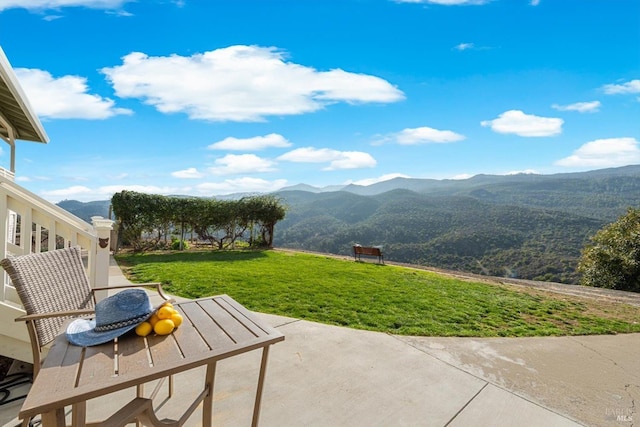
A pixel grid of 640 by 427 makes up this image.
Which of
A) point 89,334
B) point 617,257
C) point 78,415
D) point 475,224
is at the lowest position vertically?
point 475,224

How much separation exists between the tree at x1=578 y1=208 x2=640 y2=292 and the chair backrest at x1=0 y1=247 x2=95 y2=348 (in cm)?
1487

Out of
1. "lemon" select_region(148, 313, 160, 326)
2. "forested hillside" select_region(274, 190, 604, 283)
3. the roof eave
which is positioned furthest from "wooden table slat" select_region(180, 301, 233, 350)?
"forested hillside" select_region(274, 190, 604, 283)

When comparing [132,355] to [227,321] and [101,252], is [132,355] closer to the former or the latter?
[227,321]

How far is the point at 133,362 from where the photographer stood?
1396mm

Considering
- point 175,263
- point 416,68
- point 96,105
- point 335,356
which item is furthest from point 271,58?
point 335,356

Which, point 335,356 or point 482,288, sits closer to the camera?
point 335,356

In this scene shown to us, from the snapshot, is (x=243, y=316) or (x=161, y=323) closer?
(x=161, y=323)

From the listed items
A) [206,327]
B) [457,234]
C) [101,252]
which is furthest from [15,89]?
[457,234]

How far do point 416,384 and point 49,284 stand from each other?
2.80m

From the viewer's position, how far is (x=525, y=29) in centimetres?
1330

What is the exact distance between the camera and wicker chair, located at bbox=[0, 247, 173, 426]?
1.82 meters

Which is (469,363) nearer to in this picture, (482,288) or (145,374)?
(145,374)

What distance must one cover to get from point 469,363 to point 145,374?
118 inches

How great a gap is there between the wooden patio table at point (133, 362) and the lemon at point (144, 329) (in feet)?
0.08
